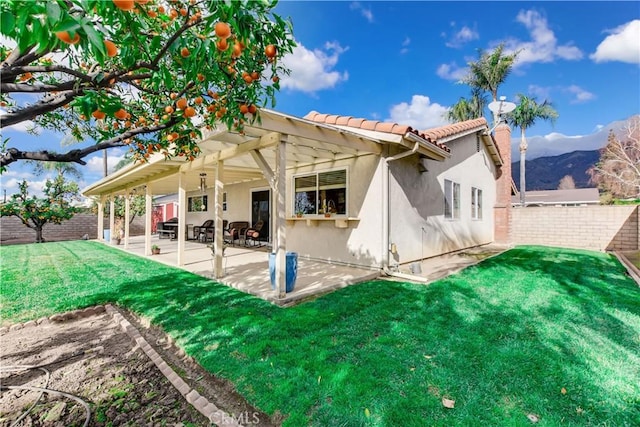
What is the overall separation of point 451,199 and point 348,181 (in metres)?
4.48

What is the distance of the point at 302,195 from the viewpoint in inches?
339

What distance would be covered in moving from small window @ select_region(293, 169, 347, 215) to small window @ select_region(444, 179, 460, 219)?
13.1 ft

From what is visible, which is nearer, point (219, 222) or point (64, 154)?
point (64, 154)

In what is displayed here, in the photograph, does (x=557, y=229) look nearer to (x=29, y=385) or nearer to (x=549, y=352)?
(x=549, y=352)

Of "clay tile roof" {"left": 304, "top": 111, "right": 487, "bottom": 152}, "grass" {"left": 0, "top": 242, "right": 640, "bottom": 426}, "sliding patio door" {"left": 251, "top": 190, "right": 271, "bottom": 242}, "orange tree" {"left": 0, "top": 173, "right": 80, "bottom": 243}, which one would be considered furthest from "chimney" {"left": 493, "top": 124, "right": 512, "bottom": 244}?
"orange tree" {"left": 0, "top": 173, "right": 80, "bottom": 243}

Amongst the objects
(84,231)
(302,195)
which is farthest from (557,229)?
(84,231)

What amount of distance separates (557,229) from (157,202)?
27667 millimetres

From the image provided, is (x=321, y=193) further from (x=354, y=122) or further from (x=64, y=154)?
(x=64, y=154)

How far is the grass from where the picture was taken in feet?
7.56

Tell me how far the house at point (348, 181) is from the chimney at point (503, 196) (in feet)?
10.2

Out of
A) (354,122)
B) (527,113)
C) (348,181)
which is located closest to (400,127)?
(354,122)

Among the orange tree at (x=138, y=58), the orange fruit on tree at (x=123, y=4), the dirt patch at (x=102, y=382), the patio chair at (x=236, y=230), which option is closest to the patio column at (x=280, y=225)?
the orange tree at (x=138, y=58)

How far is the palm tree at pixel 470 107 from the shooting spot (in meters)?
21.4

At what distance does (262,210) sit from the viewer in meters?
11.7
